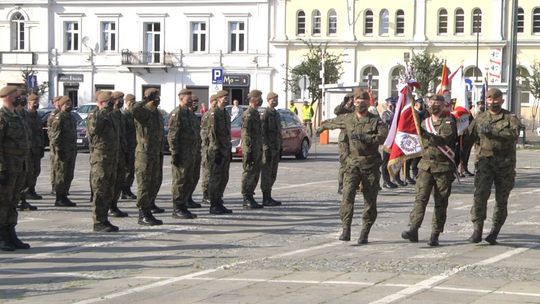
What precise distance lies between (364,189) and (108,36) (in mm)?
56197

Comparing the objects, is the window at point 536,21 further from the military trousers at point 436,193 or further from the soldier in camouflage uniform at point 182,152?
the military trousers at point 436,193

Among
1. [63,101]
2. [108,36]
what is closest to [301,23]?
[108,36]

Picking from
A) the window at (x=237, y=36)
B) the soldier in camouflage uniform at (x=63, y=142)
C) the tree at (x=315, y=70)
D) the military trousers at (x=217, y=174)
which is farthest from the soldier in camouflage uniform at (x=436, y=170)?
the window at (x=237, y=36)

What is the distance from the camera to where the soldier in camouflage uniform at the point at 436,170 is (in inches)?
552

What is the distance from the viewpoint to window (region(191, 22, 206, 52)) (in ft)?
221

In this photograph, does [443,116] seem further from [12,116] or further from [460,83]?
[460,83]

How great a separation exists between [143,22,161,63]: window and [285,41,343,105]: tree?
26.5 ft

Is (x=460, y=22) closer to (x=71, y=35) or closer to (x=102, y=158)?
(x=71, y=35)

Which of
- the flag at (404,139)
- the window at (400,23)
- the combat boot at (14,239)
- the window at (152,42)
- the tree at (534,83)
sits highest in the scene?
the window at (400,23)

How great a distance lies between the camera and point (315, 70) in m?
63.9

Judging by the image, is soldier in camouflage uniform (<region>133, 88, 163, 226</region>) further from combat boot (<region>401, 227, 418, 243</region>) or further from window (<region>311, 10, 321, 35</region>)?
window (<region>311, 10, 321, 35</region>)

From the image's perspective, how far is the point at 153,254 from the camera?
13.4 m

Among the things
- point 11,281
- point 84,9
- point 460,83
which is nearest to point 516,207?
point 460,83

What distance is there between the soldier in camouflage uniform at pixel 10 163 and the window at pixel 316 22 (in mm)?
A: 54041
